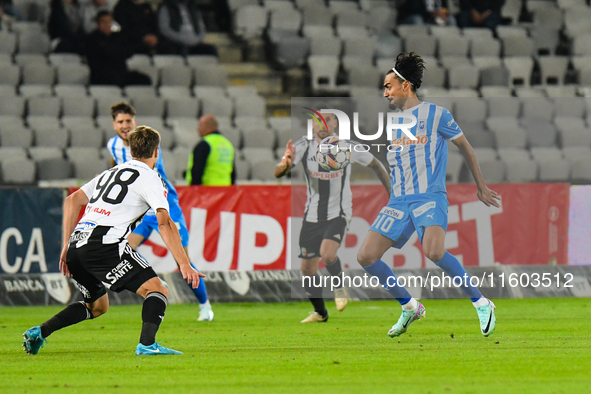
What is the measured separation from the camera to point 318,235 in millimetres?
9305

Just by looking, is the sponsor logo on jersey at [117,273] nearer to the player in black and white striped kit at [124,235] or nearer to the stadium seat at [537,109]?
the player in black and white striped kit at [124,235]

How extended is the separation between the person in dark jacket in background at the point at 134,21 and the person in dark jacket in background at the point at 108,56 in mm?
276

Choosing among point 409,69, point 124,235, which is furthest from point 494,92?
point 124,235

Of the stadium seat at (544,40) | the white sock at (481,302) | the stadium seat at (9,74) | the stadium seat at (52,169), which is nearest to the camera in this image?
the white sock at (481,302)

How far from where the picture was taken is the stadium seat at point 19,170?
43.6 feet

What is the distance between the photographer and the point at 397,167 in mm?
7414

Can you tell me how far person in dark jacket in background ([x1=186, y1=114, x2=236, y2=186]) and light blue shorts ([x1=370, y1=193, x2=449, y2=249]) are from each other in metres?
4.60

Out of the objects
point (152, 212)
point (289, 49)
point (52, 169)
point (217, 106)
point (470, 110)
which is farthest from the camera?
A: point (289, 49)

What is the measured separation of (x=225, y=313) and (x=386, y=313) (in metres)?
1.79

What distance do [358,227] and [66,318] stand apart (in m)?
5.84

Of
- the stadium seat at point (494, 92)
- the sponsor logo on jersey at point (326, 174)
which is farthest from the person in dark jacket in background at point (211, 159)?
the stadium seat at point (494, 92)

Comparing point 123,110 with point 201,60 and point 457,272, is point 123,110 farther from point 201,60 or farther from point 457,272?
point 201,60

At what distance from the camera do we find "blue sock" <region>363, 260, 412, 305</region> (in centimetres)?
737

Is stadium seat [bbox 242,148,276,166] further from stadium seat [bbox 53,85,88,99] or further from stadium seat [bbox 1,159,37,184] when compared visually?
stadium seat [bbox 1,159,37,184]
